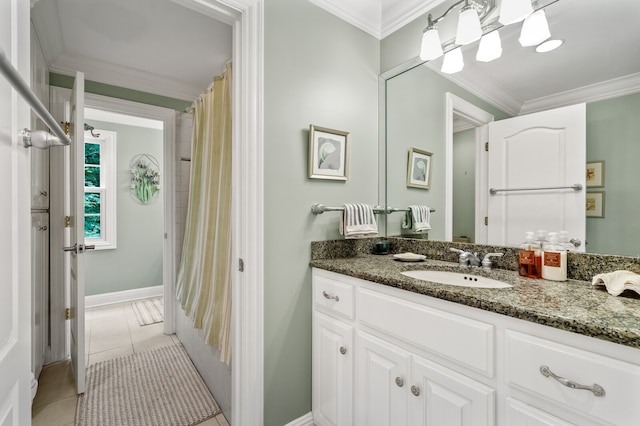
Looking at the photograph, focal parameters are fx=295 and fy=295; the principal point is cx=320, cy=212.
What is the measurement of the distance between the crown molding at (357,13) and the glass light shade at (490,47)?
707 millimetres

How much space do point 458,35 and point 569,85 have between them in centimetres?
56

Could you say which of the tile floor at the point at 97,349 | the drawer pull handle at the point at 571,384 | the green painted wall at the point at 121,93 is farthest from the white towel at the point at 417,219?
the green painted wall at the point at 121,93

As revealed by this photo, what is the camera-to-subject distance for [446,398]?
97 cm

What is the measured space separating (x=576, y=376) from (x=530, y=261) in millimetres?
570

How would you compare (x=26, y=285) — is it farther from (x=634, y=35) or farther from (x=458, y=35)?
(x=634, y=35)

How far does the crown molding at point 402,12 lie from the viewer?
1.68 metres

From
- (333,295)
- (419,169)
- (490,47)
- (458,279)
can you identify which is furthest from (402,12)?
(333,295)

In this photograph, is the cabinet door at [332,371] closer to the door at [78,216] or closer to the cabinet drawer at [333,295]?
the cabinet drawer at [333,295]

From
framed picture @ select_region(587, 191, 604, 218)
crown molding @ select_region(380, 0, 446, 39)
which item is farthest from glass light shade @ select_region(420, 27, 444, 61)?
framed picture @ select_region(587, 191, 604, 218)

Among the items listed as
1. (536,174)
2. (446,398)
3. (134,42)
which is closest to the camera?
(446,398)

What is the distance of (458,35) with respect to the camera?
1480 mm

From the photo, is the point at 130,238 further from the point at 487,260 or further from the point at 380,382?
the point at 487,260

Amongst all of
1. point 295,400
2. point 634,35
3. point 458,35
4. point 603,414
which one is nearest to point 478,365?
point 603,414

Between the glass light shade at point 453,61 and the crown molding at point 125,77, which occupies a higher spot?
the crown molding at point 125,77
